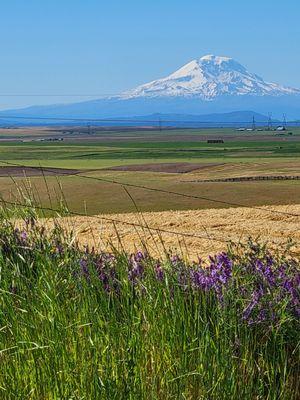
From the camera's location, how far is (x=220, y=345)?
3859 millimetres

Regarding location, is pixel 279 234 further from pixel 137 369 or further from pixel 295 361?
pixel 137 369

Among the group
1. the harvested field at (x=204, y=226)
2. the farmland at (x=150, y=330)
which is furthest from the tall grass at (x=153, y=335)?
the harvested field at (x=204, y=226)

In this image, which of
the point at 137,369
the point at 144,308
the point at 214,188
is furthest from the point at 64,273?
the point at 214,188

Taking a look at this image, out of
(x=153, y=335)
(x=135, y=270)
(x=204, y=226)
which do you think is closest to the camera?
(x=153, y=335)

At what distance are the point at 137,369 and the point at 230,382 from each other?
1.50 feet

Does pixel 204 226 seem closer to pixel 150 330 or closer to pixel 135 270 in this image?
pixel 135 270

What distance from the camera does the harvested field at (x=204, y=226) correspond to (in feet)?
30.4

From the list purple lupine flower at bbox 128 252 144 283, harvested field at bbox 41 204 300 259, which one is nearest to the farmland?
purple lupine flower at bbox 128 252 144 283

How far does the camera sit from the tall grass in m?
3.65

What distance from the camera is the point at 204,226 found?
10727mm

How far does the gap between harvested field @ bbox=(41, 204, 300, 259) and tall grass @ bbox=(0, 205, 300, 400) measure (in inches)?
163

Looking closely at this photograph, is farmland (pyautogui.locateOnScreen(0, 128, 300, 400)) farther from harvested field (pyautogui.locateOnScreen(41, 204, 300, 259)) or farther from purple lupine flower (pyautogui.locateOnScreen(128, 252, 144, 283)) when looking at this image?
harvested field (pyautogui.locateOnScreen(41, 204, 300, 259))

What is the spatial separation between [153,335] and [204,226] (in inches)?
269

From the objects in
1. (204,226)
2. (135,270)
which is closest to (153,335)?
(135,270)
